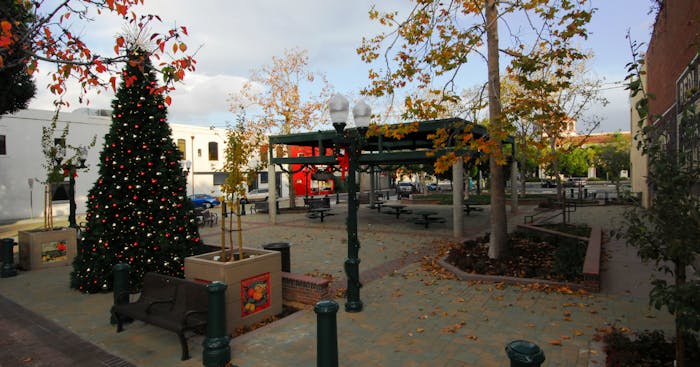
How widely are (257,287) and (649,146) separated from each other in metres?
5.21

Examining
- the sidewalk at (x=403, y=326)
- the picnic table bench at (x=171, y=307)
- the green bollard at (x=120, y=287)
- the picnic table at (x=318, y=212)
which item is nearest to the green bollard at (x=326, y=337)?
the sidewalk at (x=403, y=326)

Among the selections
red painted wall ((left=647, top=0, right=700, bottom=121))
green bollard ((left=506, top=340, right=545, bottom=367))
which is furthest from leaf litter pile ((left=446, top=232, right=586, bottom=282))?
green bollard ((left=506, top=340, right=545, bottom=367))

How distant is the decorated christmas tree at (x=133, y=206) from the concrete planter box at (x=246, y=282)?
6.64ft

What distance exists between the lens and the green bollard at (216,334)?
4.79 meters

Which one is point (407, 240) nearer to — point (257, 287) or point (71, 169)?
point (257, 287)

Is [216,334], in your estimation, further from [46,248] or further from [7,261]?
[46,248]

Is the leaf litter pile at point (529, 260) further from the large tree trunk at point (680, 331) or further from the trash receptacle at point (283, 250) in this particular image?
the large tree trunk at point (680, 331)

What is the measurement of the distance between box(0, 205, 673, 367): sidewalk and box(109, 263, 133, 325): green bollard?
417mm

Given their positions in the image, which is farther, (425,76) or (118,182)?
(425,76)

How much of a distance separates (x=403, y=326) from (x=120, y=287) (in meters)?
4.20

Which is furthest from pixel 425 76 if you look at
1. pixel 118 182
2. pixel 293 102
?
pixel 293 102

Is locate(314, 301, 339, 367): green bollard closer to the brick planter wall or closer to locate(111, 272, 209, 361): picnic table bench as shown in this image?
locate(111, 272, 209, 361): picnic table bench

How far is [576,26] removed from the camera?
8297 mm

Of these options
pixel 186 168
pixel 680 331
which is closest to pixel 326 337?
pixel 680 331
